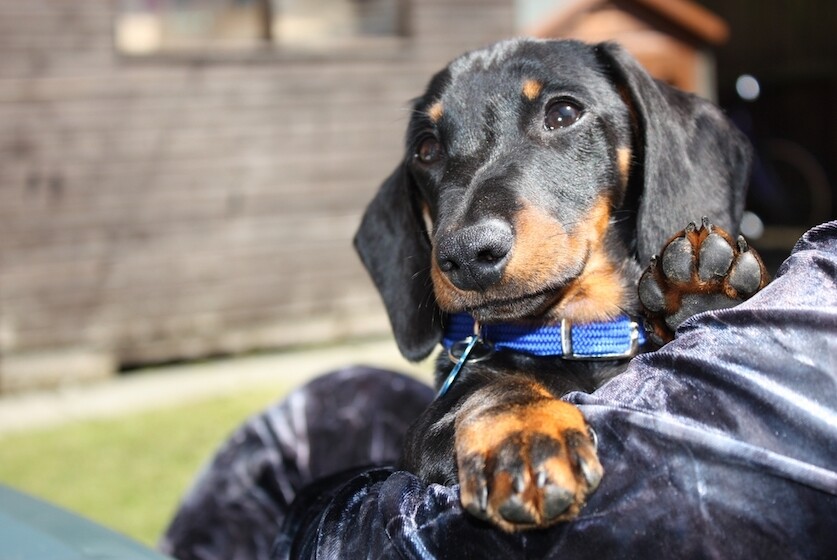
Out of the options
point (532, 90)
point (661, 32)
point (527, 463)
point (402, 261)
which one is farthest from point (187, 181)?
point (527, 463)

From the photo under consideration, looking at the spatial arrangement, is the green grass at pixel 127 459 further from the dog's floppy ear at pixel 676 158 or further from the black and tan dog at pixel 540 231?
the dog's floppy ear at pixel 676 158

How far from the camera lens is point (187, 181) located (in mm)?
7969

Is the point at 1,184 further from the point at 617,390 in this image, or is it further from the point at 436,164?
the point at 617,390

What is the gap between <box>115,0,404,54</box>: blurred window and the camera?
25.6 feet

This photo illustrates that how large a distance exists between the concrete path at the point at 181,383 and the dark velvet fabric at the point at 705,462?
186 inches

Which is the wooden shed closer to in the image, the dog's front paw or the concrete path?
the concrete path

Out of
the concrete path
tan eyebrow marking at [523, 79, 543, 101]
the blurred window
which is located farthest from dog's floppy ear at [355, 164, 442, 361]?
the blurred window

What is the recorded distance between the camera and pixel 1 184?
7238 millimetres

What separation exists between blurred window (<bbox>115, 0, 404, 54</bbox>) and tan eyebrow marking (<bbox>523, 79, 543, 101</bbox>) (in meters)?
5.77

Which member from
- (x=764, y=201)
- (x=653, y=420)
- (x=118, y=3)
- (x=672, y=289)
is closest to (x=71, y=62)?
(x=118, y=3)

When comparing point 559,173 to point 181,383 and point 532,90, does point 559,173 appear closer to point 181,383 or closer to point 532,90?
point 532,90

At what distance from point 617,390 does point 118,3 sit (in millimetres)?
Result: 6984

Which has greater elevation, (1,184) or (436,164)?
(436,164)

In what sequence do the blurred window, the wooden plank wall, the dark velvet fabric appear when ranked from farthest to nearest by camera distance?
the blurred window → the wooden plank wall → the dark velvet fabric
